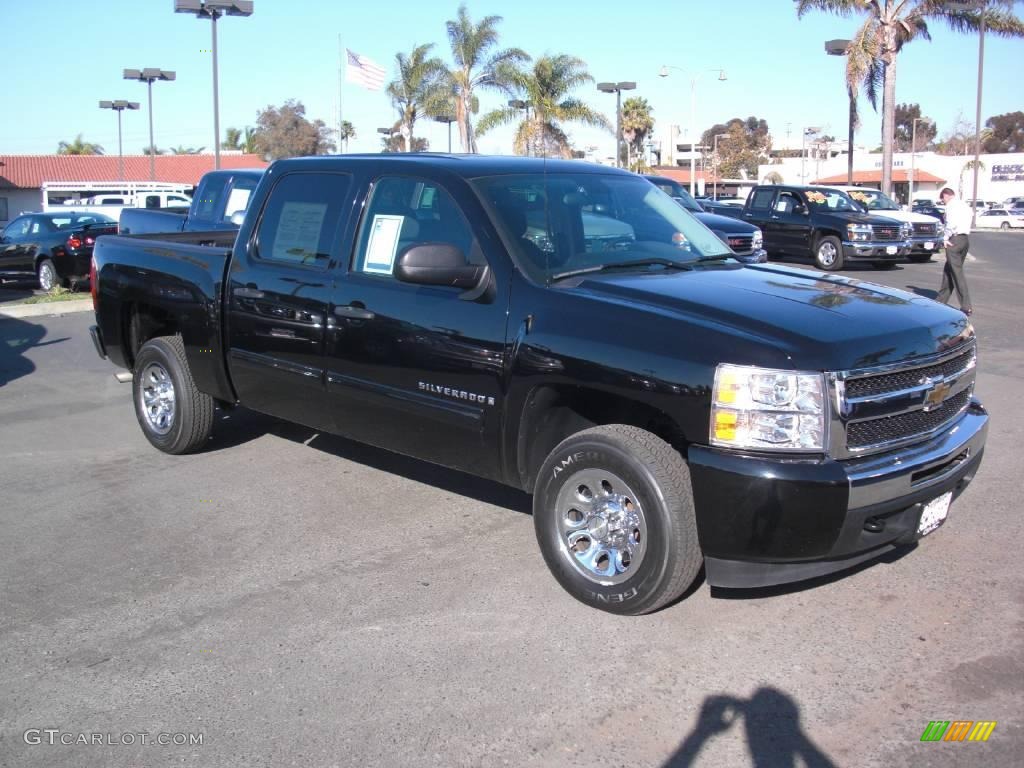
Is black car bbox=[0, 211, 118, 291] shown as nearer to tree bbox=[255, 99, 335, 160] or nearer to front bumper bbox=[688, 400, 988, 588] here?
front bumper bbox=[688, 400, 988, 588]

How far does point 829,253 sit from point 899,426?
58.6ft

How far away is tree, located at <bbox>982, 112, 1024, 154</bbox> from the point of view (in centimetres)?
10512

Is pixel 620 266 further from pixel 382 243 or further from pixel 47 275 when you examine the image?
pixel 47 275

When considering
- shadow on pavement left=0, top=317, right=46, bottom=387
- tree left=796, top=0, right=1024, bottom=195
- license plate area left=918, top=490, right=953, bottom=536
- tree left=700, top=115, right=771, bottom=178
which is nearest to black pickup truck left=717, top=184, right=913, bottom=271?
tree left=796, top=0, right=1024, bottom=195

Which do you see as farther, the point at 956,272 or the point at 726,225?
the point at 726,225

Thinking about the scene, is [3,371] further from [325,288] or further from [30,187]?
[30,187]

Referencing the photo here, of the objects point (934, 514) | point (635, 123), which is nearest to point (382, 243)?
point (934, 514)

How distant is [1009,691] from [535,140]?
3850cm

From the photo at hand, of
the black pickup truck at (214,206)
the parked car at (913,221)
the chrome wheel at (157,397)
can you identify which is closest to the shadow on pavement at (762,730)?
the chrome wheel at (157,397)

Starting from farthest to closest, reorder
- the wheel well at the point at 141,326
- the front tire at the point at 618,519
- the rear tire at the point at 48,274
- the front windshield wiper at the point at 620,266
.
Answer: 1. the rear tire at the point at 48,274
2. the wheel well at the point at 141,326
3. the front windshield wiper at the point at 620,266
4. the front tire at the point at 618,519

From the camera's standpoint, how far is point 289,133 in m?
61.8

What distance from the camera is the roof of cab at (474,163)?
197 inches

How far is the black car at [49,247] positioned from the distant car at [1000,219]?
4651 centimetres

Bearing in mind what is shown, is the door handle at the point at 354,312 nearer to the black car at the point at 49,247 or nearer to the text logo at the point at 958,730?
the text logo at the point at 958,730
